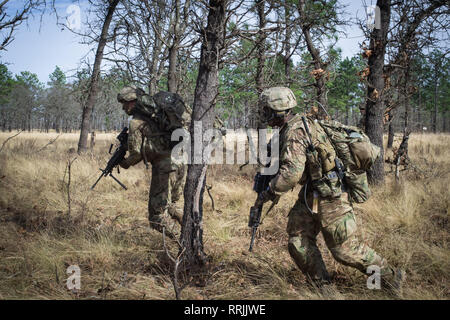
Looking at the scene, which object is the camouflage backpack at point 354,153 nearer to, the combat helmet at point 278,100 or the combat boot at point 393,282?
the combat helmet at point 278,100

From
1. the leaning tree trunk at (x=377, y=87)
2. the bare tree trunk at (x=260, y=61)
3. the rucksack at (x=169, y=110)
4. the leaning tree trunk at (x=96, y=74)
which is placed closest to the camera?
the bare tree trunk at (x=260, y=61)

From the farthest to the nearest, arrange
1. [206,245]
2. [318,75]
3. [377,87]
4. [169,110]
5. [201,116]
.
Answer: [318,75] < [377,87] < [169,110] < [206,245] < [201,116]

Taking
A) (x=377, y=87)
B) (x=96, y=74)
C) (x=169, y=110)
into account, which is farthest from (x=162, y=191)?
(x=96, y=74)

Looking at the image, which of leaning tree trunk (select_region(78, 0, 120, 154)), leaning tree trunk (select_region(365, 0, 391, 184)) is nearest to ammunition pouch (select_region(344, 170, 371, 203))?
leaning tree trunk (select_region(365, 0, 391, 184))

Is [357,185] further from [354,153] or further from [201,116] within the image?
[201,116]

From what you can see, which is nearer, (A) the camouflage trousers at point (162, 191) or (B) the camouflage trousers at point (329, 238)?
(B) the camouflage trousers at point (329, 238)

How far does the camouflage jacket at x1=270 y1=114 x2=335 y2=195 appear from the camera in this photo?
248 centimetres

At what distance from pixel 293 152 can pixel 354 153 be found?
57 centimetres

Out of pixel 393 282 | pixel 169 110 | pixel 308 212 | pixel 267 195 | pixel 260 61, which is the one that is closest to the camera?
pixel 393 282

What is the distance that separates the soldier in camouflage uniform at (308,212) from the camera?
2488 millimetres

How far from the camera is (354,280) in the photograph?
282cm

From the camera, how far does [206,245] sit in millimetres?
3752

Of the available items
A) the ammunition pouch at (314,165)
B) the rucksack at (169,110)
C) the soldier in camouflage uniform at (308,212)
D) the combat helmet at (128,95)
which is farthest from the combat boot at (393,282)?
the combat helmet at (128,95)

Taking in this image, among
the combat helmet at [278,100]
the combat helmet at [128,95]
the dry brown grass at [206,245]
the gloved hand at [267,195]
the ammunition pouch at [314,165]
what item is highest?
the combat helmet at [128,95]
